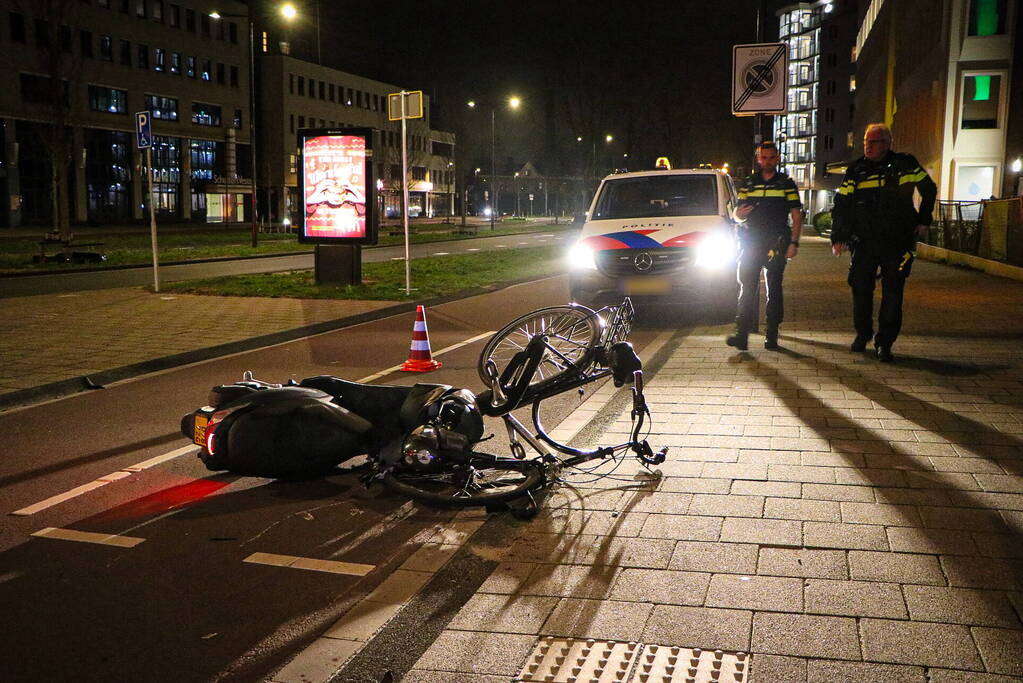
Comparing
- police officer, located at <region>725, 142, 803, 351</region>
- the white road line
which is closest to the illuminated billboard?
police officer, located at <region>725, 142, 803, 351</region>

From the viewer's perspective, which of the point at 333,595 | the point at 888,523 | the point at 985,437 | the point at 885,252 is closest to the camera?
the point at 333,595

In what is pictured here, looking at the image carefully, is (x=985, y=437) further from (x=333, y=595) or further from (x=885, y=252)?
(x=333, y=595)

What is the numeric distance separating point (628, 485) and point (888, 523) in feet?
4.47

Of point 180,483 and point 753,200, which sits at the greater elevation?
point 753,200

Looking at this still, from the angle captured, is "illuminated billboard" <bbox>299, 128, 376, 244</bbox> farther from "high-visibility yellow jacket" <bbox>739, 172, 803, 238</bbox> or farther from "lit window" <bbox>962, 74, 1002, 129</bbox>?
"lit window" <bbox>962, 74, 1002, 129</bbox>

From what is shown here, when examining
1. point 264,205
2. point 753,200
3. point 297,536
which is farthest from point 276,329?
point 264,205

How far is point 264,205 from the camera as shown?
7812 cm

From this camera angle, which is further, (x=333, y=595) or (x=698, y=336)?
(x=698, y=336)

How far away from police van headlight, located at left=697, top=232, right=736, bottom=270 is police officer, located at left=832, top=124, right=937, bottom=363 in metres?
3.24

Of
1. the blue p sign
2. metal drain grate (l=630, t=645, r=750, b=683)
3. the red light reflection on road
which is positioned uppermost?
the blue p sign

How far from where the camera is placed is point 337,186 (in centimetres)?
1848

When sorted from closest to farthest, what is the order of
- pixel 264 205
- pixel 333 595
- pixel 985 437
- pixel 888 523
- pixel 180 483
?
1. pixel 333 595
2. pixel 888 523
3. pixel 180 483
4. pixel 985 437
5. pixel 264 205

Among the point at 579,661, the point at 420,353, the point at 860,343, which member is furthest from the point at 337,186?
the point at 579,661

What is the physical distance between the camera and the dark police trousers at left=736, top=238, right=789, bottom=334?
999cm
